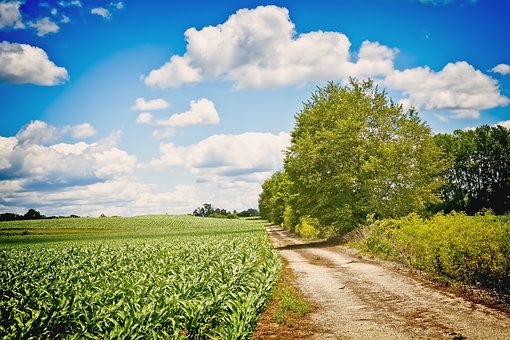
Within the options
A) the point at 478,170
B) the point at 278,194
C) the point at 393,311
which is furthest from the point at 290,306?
the point at 478,170

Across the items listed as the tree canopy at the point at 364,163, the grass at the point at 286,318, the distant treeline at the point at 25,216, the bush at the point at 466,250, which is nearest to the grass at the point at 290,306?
the grass at the point at 286,318

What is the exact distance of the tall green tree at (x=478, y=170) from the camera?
61844 millimetres

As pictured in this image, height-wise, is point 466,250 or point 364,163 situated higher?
point 364,163

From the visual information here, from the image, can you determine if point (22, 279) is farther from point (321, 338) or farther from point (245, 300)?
point (321, 338)

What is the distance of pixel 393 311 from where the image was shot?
909 cm

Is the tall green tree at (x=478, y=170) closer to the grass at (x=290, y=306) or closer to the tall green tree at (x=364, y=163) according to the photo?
the tall green tree at (x=364, y=163)

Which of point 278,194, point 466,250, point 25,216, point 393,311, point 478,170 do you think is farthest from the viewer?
point 25,216

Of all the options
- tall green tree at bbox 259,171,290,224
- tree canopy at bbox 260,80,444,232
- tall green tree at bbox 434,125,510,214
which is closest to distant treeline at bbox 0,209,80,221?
tall green tree at bbox 259,171,290,224

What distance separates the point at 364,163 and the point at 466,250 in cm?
1988

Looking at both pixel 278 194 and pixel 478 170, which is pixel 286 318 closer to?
pixel 278 194

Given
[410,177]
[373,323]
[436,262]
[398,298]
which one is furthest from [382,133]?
[373,323]

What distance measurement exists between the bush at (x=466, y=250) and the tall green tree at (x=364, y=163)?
47.4 ft

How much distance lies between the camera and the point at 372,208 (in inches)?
1154

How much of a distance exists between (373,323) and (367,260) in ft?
38.0
